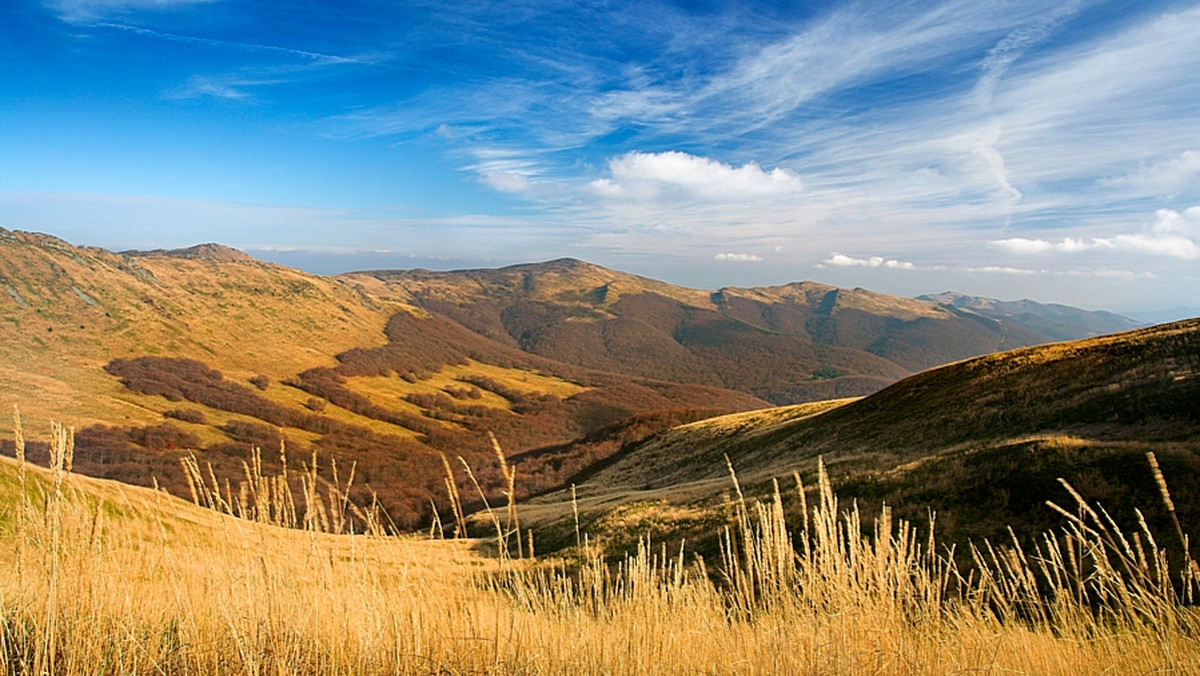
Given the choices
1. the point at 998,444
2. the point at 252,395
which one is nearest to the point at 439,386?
the point at 252,395

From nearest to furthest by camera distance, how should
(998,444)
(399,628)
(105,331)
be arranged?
(399,628)
(998,444)
(105,331)

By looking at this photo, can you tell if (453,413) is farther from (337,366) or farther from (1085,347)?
(1085,347)

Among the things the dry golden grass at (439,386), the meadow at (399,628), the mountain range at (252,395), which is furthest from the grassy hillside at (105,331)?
the meadow at (399,628)

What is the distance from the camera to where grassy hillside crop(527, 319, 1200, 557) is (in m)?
14.2

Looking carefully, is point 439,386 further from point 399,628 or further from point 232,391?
point 399,628

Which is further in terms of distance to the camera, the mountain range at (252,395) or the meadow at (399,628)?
the mountain range at (252,395)

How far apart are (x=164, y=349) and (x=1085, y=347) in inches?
7057

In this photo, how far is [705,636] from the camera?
4707 millimetres

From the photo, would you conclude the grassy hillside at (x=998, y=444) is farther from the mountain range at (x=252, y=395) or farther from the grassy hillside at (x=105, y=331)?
the grassy hillside at (x=105, y=331)

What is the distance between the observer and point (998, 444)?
19.3 meters

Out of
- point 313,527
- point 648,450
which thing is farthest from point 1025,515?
point 648,450

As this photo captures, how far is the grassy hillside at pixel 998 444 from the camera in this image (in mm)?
14234

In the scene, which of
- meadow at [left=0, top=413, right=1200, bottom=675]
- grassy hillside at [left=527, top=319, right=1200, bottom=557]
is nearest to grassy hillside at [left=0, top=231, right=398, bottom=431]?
grassy hillside at [left=527, top=319, right=1200, bottom=557]

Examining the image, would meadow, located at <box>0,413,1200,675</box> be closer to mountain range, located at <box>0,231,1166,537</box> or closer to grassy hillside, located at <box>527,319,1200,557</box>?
grassy hillside, located at <box>527,319,1200,557</box>
